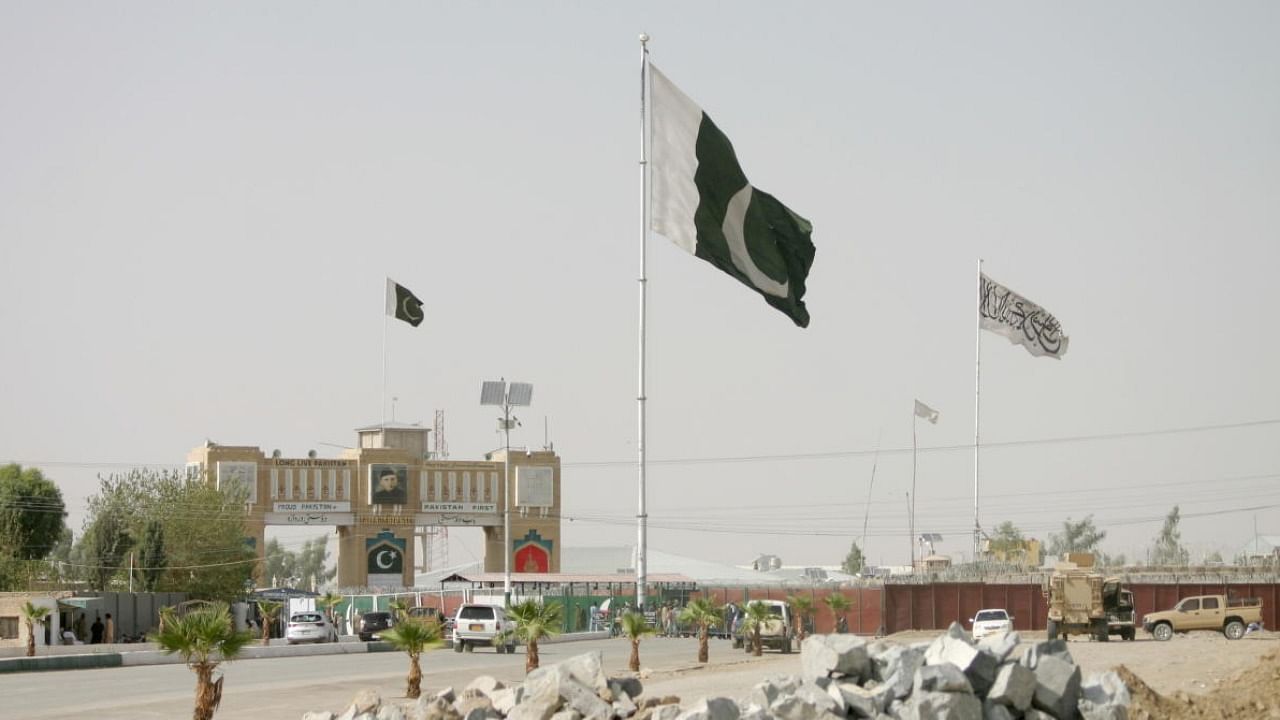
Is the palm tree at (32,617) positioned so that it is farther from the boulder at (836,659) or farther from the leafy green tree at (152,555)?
the boulder at (836,659)

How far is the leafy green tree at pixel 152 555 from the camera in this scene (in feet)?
258

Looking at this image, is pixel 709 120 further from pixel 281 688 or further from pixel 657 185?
pixel 281 688

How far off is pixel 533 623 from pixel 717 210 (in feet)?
28.7

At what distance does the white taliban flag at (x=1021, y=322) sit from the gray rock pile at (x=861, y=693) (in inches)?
1531

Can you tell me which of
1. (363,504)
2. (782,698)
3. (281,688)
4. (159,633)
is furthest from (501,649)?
(363,504)

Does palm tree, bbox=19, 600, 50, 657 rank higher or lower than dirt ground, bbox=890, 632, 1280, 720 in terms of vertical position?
lower

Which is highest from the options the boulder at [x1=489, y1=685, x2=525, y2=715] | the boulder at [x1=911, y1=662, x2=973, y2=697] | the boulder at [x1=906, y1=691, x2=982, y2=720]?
the boulder at [x1=911, y1=662, x2=973, y2=697]

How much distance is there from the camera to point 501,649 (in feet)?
156

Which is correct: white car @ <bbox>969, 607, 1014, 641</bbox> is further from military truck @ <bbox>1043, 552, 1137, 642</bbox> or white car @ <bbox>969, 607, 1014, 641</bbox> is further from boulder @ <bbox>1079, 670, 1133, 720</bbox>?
boulder @ <bbox>1079, 670, 1133, 720</bbox>

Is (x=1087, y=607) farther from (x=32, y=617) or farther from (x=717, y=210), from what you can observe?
(x=32, y=617)

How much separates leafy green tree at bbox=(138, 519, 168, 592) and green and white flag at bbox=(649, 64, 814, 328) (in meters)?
57.1

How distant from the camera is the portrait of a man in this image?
102 m

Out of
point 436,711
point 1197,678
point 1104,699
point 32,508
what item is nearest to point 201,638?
point 436,711

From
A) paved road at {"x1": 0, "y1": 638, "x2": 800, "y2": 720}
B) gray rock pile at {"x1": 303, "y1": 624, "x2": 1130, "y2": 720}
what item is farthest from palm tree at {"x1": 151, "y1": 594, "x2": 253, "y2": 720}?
gray rock pile at {"x1": 303, "y1": 624, "x2": 1130, "y2": 720}
